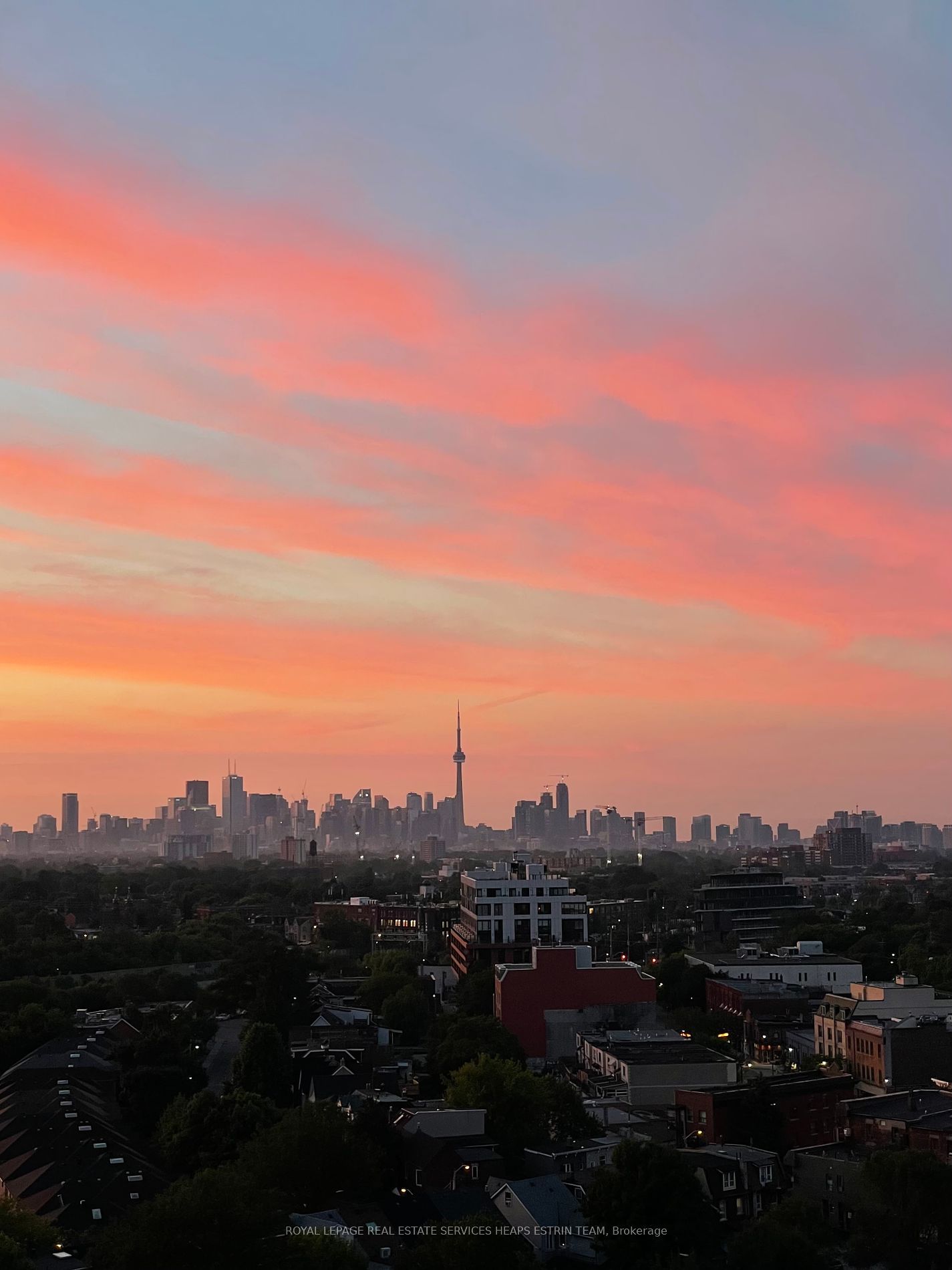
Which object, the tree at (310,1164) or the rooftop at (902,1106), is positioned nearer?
the tree at (310,1164)

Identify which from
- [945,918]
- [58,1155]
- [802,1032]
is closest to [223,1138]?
[58,1155]

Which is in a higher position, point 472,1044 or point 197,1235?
point 197,1235

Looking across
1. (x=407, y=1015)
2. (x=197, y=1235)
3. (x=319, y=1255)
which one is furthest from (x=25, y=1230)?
(x=407, y=1015)

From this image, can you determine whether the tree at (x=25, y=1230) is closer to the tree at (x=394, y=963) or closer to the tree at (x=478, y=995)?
the tree at (x=478, y=995)

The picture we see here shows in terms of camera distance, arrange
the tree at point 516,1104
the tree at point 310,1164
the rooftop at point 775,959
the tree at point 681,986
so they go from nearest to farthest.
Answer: the tree at point 310,1164 < the tree at point 516,1104 < the tree at point 681,986 < the rooftop at point 775,959

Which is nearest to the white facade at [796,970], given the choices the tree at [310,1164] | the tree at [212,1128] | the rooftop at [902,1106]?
the rooftop at [902,1106]

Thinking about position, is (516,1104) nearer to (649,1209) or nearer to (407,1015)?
(649,1209)

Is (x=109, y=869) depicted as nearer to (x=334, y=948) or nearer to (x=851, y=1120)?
(x=334, y=948)
